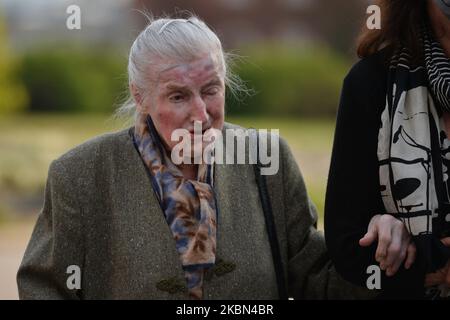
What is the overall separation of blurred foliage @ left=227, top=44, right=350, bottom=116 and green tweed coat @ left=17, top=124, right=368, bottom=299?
18.4 meters

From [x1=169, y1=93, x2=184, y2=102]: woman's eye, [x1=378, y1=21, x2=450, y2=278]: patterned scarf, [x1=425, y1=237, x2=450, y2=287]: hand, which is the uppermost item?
[x1=169, y1=93, x2=184, y2=102]: woman's eye

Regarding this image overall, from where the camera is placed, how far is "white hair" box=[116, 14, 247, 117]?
254 cm

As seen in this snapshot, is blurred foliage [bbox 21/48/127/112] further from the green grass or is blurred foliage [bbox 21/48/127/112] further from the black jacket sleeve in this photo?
the black jacket sleeve

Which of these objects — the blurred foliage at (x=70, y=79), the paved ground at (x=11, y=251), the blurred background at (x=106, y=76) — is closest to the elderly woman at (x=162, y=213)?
the paved ground at (x=11, y=251)

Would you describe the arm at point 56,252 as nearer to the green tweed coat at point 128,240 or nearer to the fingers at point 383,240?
the green tweed coat at point 128,240

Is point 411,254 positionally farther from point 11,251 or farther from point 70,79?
point 70,79

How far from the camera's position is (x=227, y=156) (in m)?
2.76

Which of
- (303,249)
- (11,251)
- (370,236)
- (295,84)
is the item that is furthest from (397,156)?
(295,84)

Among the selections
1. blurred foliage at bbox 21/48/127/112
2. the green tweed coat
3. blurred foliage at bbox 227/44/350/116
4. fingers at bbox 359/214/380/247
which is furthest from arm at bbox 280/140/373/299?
blurred foliage at bbox 227/44/350/116

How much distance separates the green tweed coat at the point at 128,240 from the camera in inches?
102

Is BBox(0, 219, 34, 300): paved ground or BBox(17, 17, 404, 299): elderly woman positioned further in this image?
BBox(0, 219, 34, 300): paved ground
